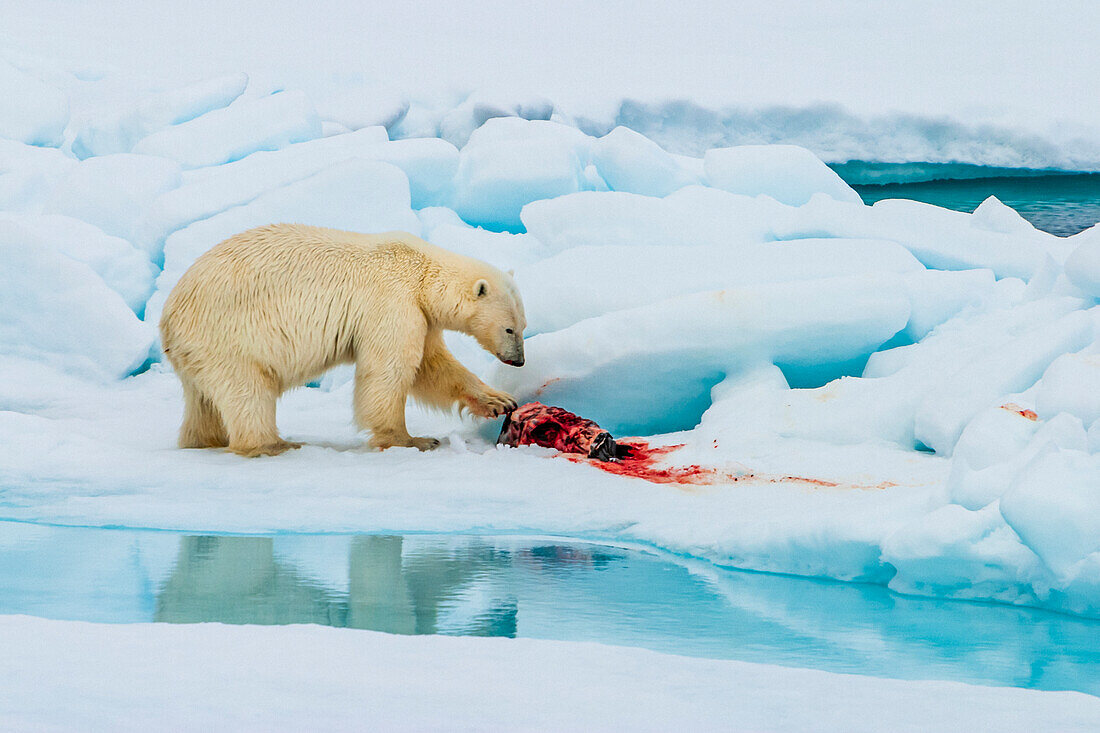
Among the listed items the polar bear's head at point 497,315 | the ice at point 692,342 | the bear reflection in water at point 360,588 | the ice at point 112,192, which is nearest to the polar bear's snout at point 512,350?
the polar bear's head at point 497,315

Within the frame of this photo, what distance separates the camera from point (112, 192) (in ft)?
24.2

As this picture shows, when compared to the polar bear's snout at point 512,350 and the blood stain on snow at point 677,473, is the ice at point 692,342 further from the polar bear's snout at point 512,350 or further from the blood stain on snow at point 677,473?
the blood stain on snow at point 677,473

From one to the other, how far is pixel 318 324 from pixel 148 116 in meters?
5.21

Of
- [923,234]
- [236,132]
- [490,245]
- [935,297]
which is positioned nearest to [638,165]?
[490,245]

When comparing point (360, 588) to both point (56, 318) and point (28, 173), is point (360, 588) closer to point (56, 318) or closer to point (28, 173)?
point (56, 318)

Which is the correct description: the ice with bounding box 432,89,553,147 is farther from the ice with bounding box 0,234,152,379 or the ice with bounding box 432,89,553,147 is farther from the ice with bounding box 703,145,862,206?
the ice with bounding box 0,234,152,379

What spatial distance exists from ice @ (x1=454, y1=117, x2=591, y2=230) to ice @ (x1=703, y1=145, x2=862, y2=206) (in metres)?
1.13

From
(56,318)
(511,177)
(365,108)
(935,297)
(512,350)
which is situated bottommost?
(56,318)

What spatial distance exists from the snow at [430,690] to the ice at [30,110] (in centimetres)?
764

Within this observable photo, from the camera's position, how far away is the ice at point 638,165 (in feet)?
26.0

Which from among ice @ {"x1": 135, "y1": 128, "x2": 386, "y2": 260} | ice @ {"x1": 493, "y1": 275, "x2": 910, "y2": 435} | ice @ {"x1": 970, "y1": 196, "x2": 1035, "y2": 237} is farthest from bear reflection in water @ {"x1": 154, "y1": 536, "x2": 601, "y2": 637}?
ice @ {"x1": 970, "y1": 196, "x2": 1035, "y2": 237}

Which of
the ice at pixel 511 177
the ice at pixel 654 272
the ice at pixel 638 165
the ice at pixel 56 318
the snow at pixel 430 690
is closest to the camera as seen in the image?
the snow at pixel 430 690

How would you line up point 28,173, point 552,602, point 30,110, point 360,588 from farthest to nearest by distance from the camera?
point 30,110
point 28,173
point 360,588
point 552,602

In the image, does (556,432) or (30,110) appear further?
(30,110)
